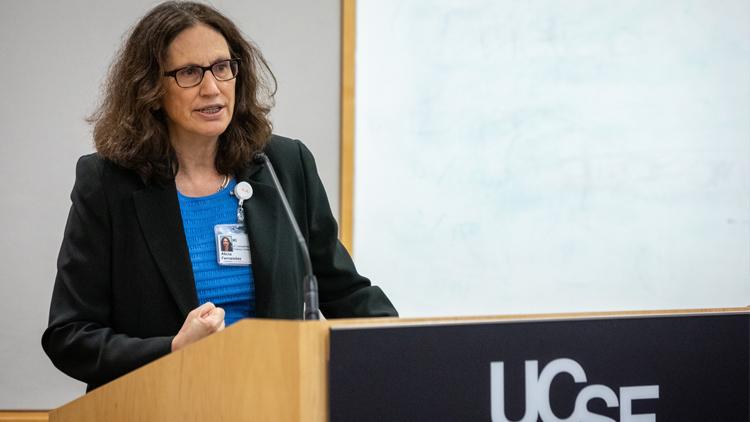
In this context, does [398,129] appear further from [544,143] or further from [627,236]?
[627,236]

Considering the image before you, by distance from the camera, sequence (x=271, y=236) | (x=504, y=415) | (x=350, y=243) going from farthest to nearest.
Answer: (x=350, y=243), (x=271, y=236), (x=504, y=415)

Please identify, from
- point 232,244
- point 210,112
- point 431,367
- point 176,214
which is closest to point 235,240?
point 232,244

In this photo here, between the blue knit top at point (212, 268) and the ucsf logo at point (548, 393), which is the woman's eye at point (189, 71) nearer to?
the blue knit top at point (212, 268)

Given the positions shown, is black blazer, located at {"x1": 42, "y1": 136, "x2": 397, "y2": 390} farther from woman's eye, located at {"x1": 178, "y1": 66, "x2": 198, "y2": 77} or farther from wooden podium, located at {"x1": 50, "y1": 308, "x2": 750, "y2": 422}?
wooden podium, located at {"x1": 50, "y1": 308, "x2": 750, "y2": 422}

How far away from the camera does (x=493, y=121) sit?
3.48 meters

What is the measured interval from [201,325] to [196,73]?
2.26 feet

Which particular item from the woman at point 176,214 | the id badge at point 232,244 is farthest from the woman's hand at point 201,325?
the id badge at point 232,244

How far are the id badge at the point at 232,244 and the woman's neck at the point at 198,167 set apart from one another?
112mm

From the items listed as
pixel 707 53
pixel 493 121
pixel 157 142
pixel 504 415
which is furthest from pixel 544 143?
pixel 504 415

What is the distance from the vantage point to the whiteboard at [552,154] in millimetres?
3408

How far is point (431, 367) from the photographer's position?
131cm

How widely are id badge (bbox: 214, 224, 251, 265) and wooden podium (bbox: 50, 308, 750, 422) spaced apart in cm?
53

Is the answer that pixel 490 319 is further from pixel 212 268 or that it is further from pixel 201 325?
pixel 212 268

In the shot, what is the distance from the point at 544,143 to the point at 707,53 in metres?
0.77
